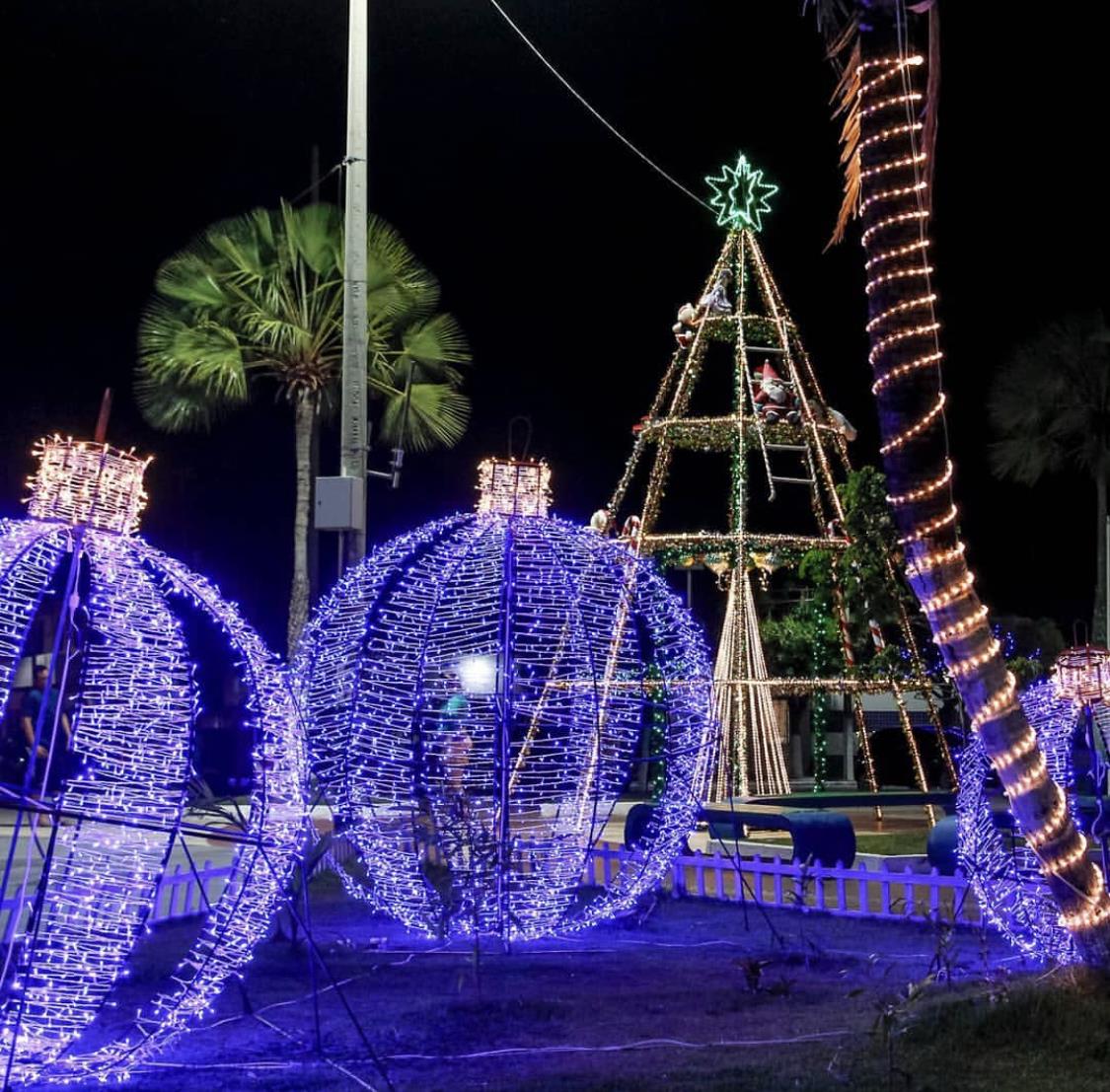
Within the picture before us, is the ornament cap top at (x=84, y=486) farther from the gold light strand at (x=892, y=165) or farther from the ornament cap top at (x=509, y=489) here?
the gold light strand at (x=892, y=165)

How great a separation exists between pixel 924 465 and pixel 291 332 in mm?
13693

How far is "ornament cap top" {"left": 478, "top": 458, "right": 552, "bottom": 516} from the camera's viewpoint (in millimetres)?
9797

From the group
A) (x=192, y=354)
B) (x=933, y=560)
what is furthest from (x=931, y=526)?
(x=192, y=354)

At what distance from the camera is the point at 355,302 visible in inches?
506

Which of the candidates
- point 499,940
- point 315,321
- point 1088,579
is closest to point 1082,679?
point 499,940

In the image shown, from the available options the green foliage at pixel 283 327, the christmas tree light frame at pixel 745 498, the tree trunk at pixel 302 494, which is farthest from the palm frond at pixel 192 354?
the christmas tree light frame at pixel 745 498

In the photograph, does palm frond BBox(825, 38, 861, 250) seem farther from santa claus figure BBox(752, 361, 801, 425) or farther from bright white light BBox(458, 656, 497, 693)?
santa claus figure BBox(752, 361, 801, 425)

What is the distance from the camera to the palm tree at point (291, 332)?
20.4 m

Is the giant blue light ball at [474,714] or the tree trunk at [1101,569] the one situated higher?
the tree trunk at [1101,569]

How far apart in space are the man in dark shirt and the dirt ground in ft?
4.71

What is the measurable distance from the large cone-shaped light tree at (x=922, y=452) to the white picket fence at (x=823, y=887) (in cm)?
252

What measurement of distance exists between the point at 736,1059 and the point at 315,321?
15173mm

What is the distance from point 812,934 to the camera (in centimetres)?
1070

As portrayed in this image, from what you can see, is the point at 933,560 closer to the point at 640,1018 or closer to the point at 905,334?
the point at 905,334
